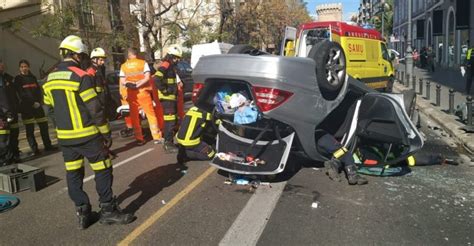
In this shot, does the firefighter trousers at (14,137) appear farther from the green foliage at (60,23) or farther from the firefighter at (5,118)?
the green foliage at (60,23)

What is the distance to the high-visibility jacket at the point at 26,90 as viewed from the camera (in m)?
8.09

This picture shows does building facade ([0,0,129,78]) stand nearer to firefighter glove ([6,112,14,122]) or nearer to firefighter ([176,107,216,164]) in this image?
firefighter glove ([6,112,14,122])

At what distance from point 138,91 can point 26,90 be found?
1991 millimetres

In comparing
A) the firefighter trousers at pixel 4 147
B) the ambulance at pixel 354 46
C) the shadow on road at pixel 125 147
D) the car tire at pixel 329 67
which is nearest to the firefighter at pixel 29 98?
the firefighter trousers at pixel 4 147

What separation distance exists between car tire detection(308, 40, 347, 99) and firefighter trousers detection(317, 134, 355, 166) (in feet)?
2.11

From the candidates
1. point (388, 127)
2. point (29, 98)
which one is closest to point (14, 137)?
point (29, 98)

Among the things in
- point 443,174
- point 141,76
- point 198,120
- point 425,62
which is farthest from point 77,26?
point 425,62

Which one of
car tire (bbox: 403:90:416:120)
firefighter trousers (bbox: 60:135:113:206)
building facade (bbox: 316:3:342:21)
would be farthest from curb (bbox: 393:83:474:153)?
building facade (bbox: 316:3:342:21)

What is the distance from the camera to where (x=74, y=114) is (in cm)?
427

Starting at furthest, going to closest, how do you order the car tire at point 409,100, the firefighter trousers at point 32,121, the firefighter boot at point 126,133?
1. the firefighter boot at point 126,133
2. the firefighter trousers at point 32,121
3. the car tire at point 409,100

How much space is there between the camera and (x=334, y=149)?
5.88 meters

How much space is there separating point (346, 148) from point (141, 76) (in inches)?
180

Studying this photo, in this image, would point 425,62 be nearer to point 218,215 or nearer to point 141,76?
point 141,76

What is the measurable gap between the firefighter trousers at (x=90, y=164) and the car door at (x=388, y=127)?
10.9 feet
